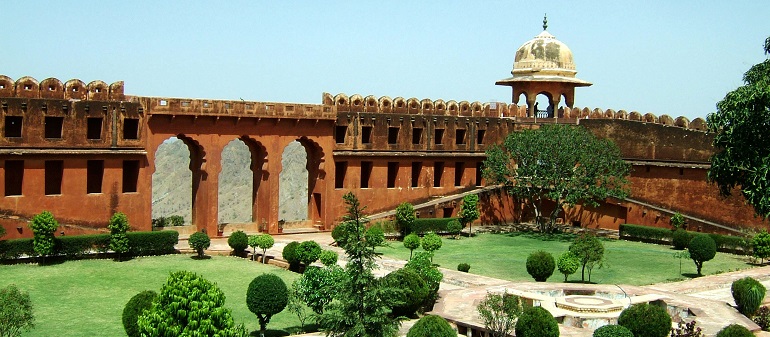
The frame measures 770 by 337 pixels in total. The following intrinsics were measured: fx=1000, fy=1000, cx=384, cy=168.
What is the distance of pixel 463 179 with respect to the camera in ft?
146

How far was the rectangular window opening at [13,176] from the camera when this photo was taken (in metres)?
33.7

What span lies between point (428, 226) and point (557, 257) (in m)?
7.45

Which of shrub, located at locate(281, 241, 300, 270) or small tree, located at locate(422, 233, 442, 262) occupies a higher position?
small tree, located at locate(422, 233, 442, 262)

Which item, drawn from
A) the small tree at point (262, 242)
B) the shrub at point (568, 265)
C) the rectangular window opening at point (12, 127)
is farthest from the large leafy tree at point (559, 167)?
the rectangular window opening at point (12, 127)

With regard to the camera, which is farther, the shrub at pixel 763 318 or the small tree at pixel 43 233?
the small tree at pixel 43 233

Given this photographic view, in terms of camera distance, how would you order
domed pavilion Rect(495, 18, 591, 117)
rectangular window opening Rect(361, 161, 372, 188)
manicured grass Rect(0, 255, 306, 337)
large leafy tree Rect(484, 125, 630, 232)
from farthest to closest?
domed pavilion Rect(495, 18, 591, 117)
rectangular window opening Rect(361, 161, 372, 188)
large leafy tree Rect(484, 125, 630, 232)
manicured grass Rect(0, 255, 306, 337)

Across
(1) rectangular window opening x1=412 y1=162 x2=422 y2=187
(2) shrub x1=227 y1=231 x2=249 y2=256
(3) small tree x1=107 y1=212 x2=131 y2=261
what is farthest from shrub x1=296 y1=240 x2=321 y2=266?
(1) rectangular window opening x1=412 y1=162 x2=422 y2=187

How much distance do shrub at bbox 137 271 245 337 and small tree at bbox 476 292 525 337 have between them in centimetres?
608

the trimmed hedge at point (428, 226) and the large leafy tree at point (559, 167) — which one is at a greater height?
the large leafy tree at point (559, 167)

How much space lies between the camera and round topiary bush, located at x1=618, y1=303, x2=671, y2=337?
2045cm

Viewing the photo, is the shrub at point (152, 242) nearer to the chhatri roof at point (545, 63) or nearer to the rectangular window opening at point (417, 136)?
the rectangular window opening at point (417, 136)

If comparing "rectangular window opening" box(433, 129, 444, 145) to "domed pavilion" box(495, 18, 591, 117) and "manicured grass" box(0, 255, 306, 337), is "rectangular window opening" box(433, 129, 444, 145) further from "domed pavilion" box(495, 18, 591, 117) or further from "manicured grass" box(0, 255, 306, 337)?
"manicured grass" box(0, 255, 306, 337)

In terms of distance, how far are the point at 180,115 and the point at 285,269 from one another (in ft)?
27.8

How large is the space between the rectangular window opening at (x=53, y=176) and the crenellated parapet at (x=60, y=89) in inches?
91.1
